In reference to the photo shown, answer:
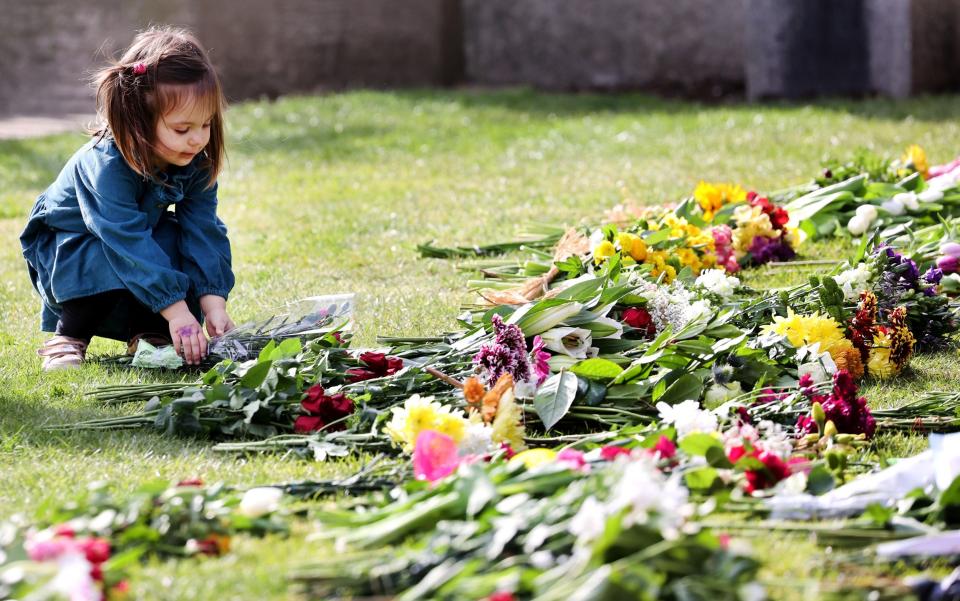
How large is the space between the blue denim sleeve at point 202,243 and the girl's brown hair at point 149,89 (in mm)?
253

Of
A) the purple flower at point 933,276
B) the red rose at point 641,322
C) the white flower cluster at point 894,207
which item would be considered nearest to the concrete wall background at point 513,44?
the white flower cluster at point 894,207

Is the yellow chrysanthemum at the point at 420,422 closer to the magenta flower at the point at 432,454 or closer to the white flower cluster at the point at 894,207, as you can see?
the magenta flower at the point at 432,454

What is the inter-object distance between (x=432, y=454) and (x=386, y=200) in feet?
14.2

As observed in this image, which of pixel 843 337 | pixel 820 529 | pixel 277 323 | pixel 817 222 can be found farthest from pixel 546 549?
pixel 817 222

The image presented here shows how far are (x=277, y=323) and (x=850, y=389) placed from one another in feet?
5.58

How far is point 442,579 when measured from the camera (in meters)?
1.78

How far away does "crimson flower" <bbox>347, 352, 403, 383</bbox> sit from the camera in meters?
3.00

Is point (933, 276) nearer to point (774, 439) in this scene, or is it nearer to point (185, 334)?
point (774, 439)

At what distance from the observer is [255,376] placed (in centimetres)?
290

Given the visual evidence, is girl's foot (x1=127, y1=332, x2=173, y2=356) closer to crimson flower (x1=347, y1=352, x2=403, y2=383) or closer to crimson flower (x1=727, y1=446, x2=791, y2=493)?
crimson flower (x1=347, y1=352, x2=403, y2=383)

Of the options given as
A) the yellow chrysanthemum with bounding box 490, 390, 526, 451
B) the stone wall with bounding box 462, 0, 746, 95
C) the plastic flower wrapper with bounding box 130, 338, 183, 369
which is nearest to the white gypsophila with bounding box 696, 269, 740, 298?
the yellow chrysanthemum with bounding box 490, 390, 526, 451

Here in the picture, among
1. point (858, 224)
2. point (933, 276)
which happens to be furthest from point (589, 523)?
point (858, 224)

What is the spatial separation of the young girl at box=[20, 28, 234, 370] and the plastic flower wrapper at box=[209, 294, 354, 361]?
10 cm

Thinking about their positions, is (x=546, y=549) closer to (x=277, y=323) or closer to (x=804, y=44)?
(x=277, y=323)
